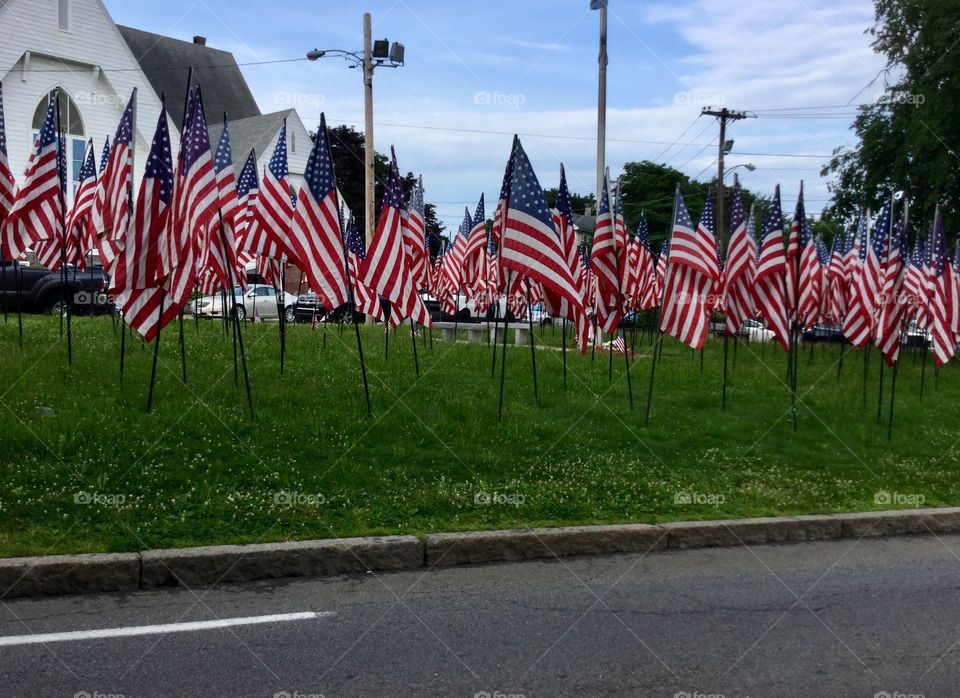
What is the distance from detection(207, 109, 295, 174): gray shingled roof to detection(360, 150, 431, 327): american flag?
35.6m

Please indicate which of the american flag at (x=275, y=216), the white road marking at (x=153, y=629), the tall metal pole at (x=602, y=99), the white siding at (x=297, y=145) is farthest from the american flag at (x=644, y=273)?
the white siding at (x=297, y=145)

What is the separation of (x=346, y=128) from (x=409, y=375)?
1582 inches

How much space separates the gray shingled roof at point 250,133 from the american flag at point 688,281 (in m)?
36.4

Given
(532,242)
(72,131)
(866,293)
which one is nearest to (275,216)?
(532,242)

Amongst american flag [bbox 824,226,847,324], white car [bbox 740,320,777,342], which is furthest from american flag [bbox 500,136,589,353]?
white car [bbox 740,320,777,342]

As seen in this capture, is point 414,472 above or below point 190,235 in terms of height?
below

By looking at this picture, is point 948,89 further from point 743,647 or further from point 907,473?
point 743,647

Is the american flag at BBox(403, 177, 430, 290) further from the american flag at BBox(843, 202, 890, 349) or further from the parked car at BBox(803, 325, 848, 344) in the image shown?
the parked car at BBox(803, 325, 848, 344)

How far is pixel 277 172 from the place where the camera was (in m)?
11.7

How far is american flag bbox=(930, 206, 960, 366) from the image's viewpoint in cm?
1338

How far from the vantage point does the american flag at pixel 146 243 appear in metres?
9.28

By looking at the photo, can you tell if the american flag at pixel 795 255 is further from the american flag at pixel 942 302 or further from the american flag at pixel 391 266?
the american flag at pixel 391 266

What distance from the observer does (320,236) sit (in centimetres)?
980

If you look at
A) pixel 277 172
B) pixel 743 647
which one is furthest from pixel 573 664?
pixel 277 172
